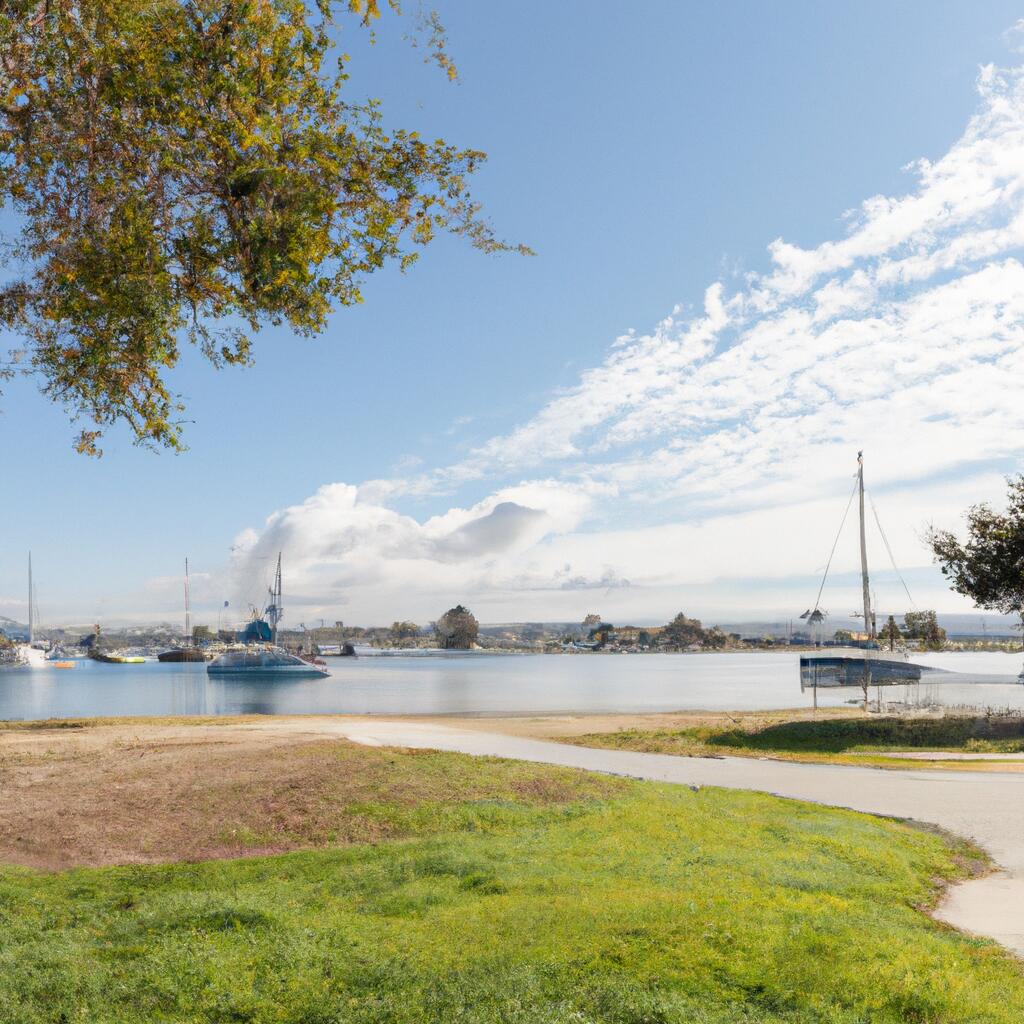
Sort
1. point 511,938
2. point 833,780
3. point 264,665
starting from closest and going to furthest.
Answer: point 511,938
point 833,780
point 264,665

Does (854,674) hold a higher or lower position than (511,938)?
lower

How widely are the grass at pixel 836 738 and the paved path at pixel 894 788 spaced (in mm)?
3216

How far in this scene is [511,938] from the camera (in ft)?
25.4

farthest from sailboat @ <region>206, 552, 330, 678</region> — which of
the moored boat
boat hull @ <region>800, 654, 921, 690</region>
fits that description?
boat hull @ <region>800, 654, 921, 690</region>

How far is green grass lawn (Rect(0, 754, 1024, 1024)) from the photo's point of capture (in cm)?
633

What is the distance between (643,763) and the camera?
78.5 ft

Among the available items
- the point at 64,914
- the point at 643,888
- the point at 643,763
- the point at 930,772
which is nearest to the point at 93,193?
the point at 64,914

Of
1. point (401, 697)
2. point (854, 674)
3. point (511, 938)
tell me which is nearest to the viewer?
point (511, 938)

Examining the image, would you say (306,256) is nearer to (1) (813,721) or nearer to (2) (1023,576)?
(1) (813,721)

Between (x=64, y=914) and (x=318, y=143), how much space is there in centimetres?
961

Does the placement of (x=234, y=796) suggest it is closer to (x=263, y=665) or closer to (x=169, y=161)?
(x=169, y=161)

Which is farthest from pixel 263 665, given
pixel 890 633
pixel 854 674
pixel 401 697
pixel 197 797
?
pixel 197 797

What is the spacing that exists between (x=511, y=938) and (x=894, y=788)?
1607 centimetres

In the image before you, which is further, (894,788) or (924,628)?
(924,628)
